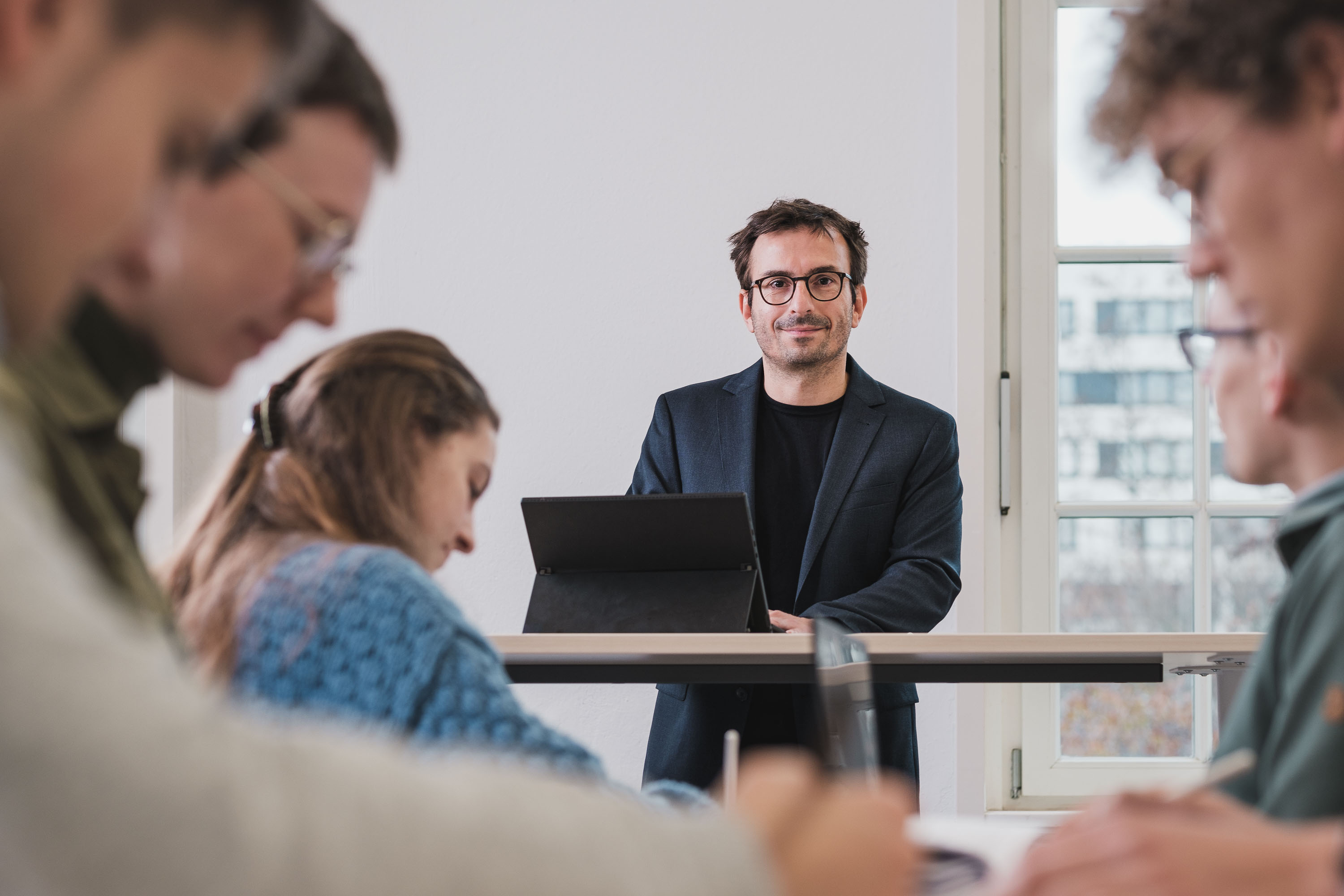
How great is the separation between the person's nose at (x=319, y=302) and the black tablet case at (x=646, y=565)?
1033mm

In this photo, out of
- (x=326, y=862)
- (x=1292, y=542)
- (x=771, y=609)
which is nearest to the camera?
(x=326, y=862)

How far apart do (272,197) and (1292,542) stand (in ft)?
2.43

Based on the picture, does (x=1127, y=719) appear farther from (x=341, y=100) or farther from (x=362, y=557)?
(x=341, y=100)

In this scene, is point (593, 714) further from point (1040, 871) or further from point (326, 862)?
point (326, 862)

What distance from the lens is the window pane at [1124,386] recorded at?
327 cm

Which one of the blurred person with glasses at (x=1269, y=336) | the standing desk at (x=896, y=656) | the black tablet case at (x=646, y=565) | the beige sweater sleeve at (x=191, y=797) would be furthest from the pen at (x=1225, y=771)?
the black tablet case at (x=646, y=565)

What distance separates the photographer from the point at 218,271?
81cm

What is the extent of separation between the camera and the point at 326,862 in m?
0.29

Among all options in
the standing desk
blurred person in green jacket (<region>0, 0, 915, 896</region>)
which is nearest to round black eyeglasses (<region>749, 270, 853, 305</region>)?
the standing desk

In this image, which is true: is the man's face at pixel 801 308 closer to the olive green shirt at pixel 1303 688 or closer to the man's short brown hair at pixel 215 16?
Result: the olive green shirt at pixel 1303 688

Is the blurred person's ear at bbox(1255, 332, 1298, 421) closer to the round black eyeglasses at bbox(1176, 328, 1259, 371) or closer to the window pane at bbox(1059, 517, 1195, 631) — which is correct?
the round black eyeglasses at bbox(1176, 328, 1259, 371)

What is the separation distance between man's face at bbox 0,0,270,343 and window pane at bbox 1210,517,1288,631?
3274 mm

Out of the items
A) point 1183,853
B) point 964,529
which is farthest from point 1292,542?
point 964,529

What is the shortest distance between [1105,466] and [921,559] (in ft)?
3.07
